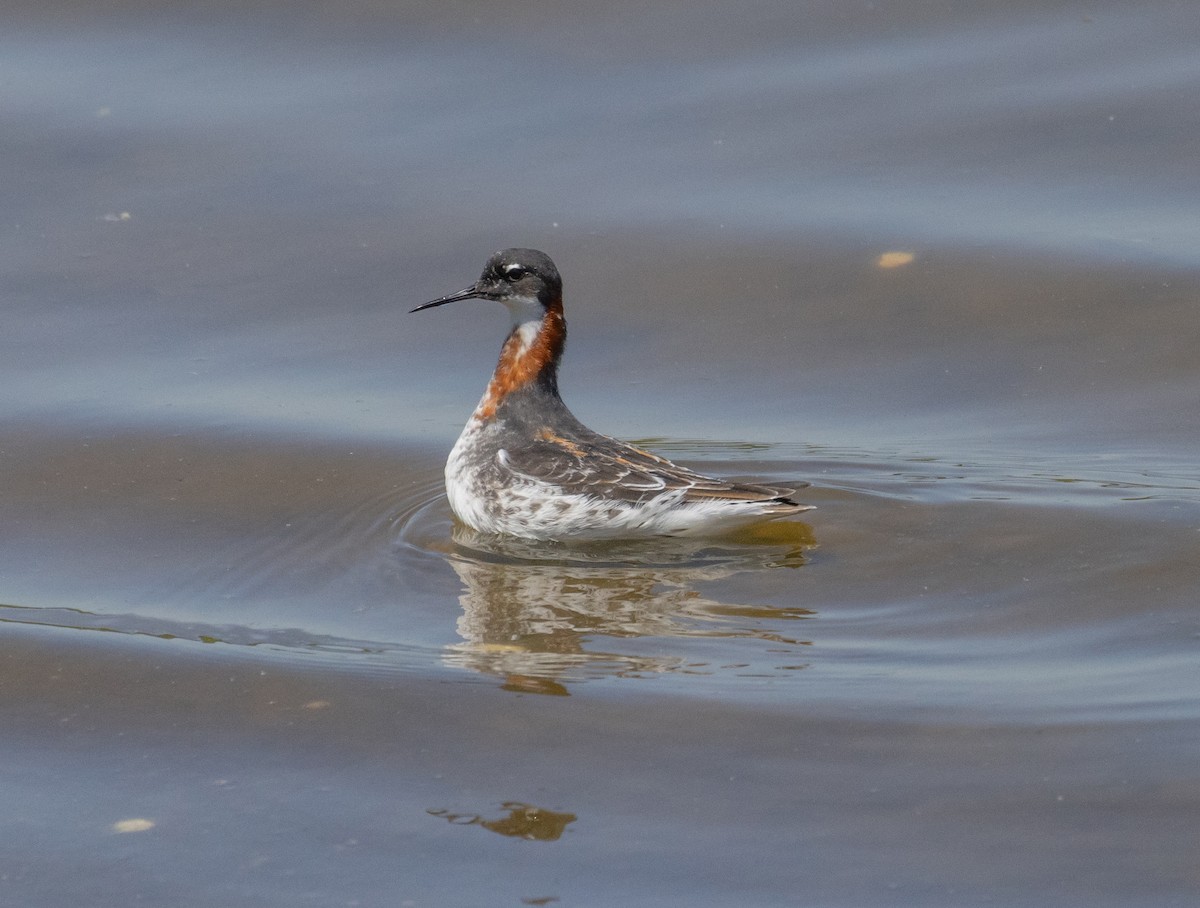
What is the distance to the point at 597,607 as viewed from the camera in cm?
811

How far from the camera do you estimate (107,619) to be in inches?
312

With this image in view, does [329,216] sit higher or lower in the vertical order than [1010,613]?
higher

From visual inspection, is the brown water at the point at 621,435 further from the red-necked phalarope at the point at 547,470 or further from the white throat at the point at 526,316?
the white throat at the point at 526,316

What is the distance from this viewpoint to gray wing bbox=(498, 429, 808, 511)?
866 centimetres

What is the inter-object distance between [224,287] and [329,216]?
1079 millimetres

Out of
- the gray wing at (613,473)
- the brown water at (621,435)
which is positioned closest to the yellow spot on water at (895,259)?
the brown water at (621,435)

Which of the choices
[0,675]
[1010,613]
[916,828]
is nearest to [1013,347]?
[1010,613]

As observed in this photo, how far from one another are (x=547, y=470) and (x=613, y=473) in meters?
0.39

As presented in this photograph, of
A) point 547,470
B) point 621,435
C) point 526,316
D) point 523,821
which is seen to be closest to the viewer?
point 523,821

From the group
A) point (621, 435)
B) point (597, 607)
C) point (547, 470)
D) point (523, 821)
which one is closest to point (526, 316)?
point (621, 435)

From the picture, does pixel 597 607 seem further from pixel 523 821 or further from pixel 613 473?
pixel 523 821

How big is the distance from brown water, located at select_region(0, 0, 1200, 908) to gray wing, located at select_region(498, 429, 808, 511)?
0.34 m

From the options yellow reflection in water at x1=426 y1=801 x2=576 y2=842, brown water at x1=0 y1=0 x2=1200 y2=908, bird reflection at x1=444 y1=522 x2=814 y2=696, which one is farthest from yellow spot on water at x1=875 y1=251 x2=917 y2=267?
yellow reflection in water at x1=426 y1=801 x2=576 y2=842

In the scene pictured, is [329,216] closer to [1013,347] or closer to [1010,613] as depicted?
[1013,347]
